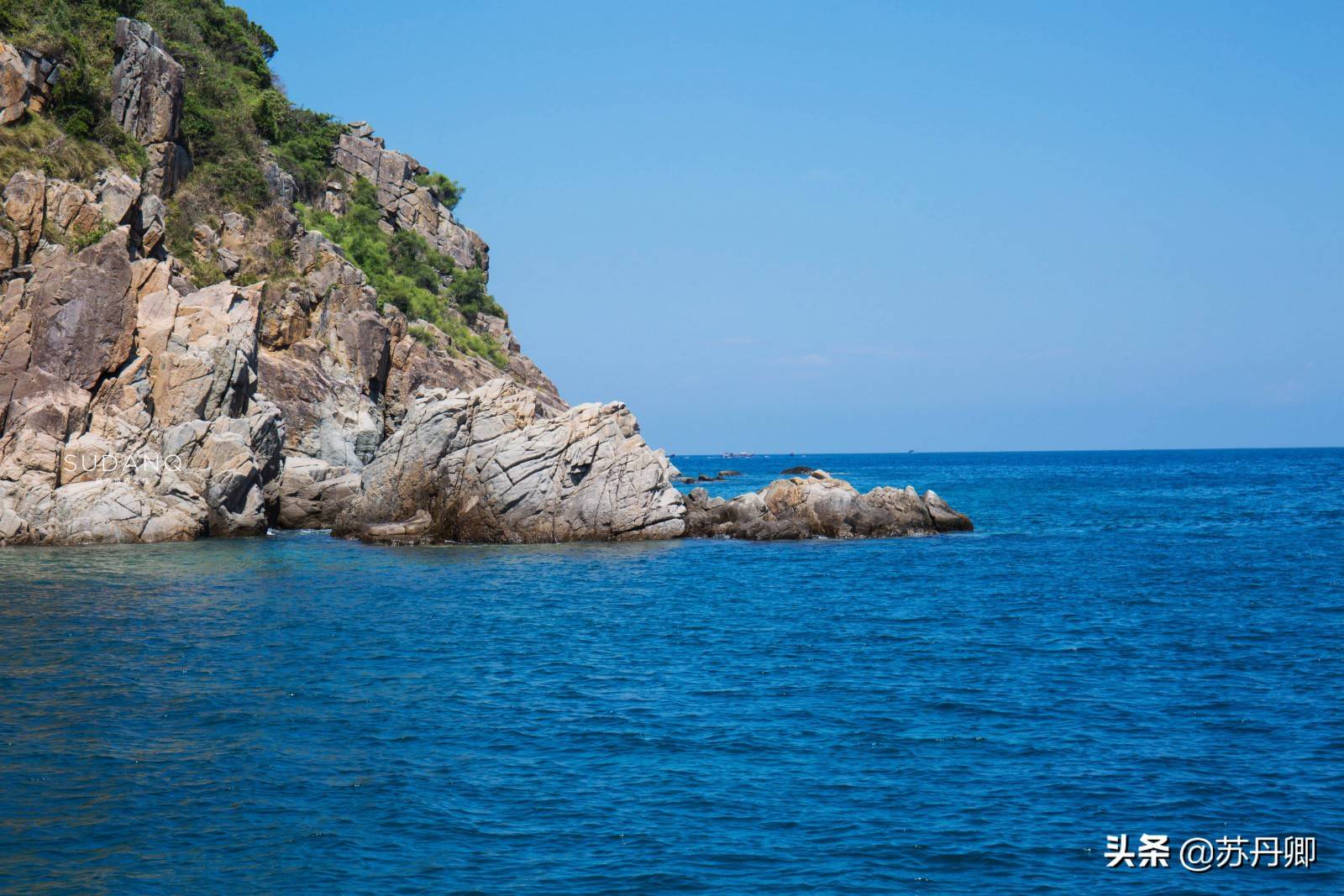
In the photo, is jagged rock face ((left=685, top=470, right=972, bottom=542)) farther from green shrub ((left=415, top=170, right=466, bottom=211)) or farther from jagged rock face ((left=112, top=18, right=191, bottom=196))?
green shrub ((left=415, top=170, right=466, bottom=211))

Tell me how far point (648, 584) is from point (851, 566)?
1064 centimetres

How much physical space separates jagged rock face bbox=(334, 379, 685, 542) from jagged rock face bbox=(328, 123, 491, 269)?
44.0 metres

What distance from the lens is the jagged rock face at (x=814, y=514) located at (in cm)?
5931

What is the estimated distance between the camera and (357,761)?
18734 mm

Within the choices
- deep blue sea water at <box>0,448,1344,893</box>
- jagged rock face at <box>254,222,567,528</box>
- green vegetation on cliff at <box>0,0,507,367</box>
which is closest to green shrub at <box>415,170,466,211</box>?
green vegetation on cliff at <box>0,0,507,367</box>

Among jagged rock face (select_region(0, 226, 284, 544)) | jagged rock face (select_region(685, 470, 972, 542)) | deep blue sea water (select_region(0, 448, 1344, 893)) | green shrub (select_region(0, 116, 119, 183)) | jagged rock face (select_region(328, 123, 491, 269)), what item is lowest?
deep blue sea water (select_region(0, 448, 1344, 893))

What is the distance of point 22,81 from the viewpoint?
2237 inches

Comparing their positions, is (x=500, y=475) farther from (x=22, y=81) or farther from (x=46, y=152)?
(x=22, y=81)

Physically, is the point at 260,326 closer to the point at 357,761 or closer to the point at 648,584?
the point at 648,584

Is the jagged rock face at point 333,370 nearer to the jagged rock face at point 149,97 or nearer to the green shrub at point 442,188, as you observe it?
the jagged rock face at point 149,97

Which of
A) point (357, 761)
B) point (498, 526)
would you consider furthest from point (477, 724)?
point (498, 526)

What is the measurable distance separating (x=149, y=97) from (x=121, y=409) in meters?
24.6

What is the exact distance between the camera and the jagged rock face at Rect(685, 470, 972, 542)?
59.3 metres

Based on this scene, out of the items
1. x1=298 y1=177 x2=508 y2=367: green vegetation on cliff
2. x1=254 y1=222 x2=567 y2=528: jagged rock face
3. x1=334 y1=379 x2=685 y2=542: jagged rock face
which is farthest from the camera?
x1=298 y1=177 x2=508 y2=367: green vegetation on cliff
